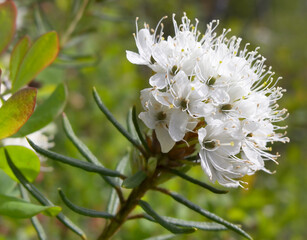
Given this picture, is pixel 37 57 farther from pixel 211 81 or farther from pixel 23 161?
pixel 211 81

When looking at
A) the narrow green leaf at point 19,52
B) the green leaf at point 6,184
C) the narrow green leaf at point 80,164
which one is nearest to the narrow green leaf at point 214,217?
the narrow green leaf at point 80,164

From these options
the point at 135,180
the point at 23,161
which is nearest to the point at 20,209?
the point at 23,161

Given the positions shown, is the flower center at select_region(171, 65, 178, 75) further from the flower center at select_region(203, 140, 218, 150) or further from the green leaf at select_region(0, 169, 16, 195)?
the green leaf at select_region(0, 169, 16, 195)

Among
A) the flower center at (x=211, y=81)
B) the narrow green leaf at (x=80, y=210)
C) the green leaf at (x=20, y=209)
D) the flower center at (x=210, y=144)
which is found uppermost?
the flower center at (x=211, y=81)

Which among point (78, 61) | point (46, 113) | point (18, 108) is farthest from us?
point (78, 61)

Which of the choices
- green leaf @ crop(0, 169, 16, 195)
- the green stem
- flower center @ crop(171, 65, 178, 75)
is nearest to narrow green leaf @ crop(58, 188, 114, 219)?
the green stem

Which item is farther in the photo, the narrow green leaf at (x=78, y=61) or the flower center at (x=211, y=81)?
the narrow green leaf at (x=78, y=61)

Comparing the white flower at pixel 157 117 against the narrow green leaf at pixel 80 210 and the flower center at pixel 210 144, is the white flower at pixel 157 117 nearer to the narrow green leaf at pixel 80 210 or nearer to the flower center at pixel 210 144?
the flower center at pixel 210 144
